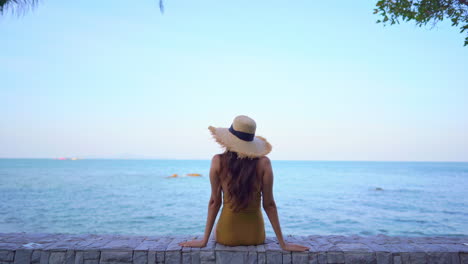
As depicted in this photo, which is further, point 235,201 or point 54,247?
point 54,247

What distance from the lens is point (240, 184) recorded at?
3.44 m

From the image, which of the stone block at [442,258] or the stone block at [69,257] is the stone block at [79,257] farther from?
the stone block at [442,258]

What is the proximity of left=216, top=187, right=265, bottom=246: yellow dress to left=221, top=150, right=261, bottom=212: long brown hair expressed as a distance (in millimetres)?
110

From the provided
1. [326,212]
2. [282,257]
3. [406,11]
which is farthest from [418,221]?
[282,257]

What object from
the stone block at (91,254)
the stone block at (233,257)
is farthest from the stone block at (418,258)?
the stone block at (91,254)

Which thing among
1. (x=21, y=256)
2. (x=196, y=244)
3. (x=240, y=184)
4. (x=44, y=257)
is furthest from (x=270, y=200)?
(x=21, y=256)

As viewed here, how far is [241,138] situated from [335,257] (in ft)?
5.51

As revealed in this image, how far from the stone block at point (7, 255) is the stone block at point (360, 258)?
3.68 m

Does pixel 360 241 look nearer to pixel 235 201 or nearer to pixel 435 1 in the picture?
pixel 235 201

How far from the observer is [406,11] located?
18.2 ft

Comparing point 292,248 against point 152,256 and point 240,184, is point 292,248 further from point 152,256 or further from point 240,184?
point 152,256

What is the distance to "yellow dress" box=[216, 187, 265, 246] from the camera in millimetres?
3602

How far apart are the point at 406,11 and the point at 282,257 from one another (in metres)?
4.51

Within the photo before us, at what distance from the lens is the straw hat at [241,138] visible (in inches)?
134
